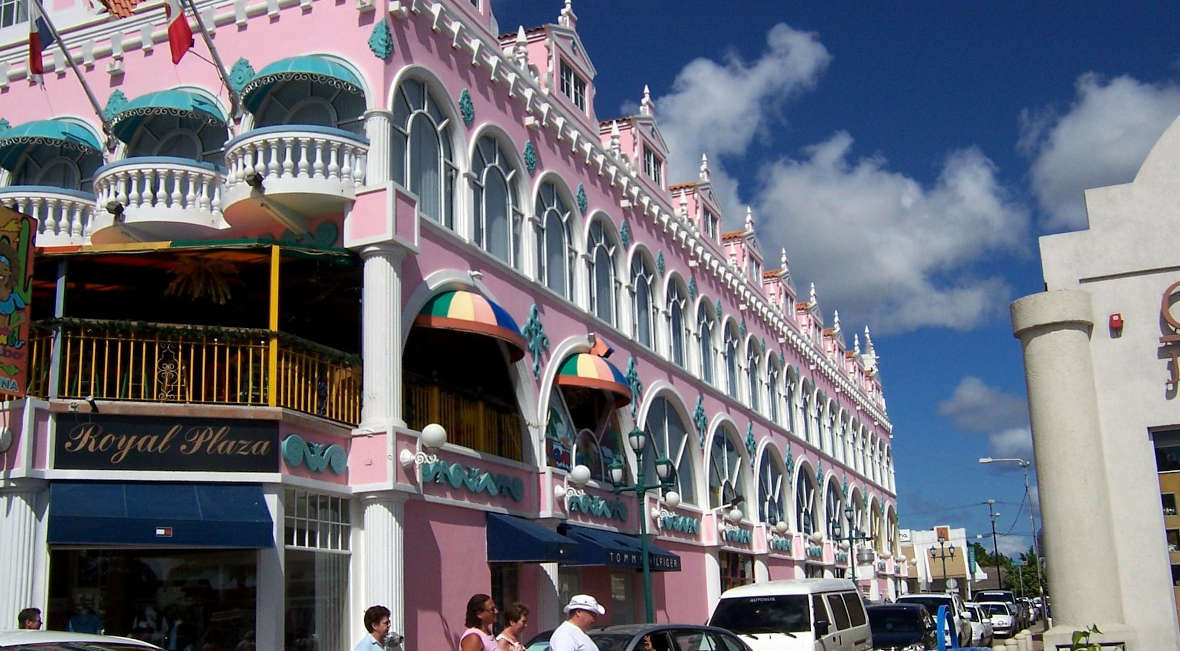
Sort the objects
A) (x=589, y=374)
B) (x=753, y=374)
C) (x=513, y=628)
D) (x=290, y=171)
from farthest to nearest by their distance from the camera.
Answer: (x=753, y=374) < (x=589, y=374) < (x=290, y=171) < (x=513, y=628)

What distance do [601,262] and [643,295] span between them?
2804 mm

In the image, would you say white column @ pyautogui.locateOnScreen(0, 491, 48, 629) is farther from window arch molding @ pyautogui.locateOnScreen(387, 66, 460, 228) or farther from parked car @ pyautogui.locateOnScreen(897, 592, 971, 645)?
parked car @ pyautogui.locateOnScreen(897, 592, 971, 645)

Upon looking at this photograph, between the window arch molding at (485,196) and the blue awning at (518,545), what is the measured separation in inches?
194

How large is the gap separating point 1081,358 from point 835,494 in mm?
35086

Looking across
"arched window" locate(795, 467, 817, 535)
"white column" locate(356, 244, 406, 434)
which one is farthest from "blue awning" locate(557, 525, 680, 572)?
"arched window" locate(795, 467, 817, 535)

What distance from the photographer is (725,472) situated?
112 feet

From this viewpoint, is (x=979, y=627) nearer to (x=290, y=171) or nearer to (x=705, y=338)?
(x=705, y=338)

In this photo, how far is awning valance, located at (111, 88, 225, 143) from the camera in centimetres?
1889

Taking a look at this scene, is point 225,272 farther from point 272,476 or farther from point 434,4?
point 434,4

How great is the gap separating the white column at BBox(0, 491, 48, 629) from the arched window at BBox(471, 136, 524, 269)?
944 centimetres

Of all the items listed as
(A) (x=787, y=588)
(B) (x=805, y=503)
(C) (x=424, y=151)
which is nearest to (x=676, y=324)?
(C) (x=424, y=151)

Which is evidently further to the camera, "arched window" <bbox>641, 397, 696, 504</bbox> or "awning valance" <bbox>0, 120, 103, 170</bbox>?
"arched window" <bbox>641, 397, 696, 504</bbox>

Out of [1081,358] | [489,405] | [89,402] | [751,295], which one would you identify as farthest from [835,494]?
[89,402]

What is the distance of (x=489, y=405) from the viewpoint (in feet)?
68.1
